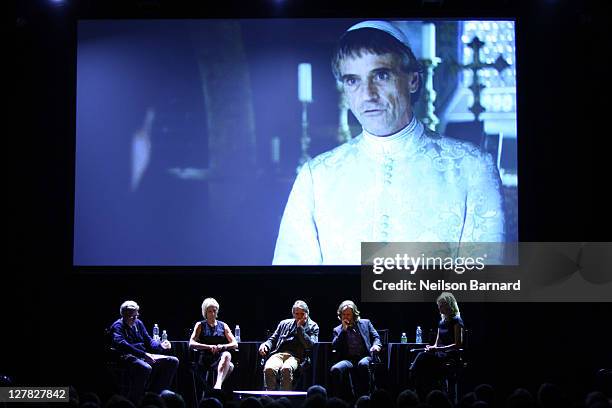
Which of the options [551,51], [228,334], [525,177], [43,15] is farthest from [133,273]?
[551,51]

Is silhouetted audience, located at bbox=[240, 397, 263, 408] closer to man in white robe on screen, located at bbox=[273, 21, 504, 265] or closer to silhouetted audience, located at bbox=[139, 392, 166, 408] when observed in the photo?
silhouetted audience, located at bbox=[139, 392, 166, 408]

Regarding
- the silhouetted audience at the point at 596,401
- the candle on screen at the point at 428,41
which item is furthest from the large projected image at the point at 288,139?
the silhouetted audience at the point at 596,401

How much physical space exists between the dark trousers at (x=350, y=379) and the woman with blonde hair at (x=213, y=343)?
87 cm

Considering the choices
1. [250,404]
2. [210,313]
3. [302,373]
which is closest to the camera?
[250,404]

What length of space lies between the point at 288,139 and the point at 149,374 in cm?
248

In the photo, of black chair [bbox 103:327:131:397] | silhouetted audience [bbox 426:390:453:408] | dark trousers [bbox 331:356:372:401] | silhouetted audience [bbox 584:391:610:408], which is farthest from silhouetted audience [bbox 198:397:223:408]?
black chair [bbox 103:327:131:397]

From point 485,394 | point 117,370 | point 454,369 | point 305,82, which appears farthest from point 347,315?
point 485,394

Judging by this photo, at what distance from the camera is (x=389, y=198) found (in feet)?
27.9

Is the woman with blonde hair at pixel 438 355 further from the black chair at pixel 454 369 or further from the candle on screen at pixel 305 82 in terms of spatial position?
the candle on screen at pixel 305 82

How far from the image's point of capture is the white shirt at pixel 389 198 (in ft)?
27.7

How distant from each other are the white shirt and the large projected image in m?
0.01

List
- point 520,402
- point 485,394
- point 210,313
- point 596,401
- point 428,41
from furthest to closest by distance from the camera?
point 428,41
point 210,313
point 485,394
point 596,401
point 520,402

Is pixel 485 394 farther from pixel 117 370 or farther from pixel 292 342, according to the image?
pixel 117 370

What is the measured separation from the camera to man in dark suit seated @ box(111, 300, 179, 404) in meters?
7.38
